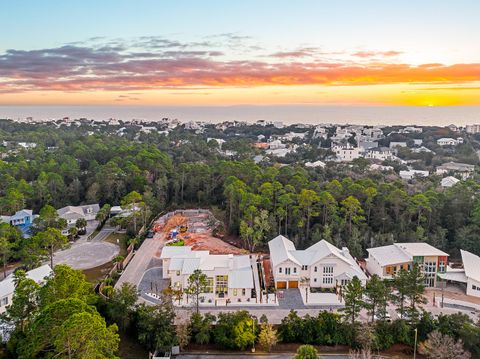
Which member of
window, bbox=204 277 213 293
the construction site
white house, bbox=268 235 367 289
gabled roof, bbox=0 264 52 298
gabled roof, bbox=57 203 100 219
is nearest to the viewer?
gabled roof, bbox=0 264 52 298

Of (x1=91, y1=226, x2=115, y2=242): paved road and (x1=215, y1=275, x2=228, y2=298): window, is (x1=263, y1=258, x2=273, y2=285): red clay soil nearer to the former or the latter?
(x1=215, y1=275, x2=228, y2=298): window

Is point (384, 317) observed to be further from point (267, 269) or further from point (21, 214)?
point (21, 214)

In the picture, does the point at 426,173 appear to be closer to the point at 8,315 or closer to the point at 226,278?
the point at 226,278

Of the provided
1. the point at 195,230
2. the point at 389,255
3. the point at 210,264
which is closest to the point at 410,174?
the point at 389,255

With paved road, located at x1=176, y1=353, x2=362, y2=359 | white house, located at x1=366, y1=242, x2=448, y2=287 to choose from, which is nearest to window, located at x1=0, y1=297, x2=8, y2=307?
paved road, located at x1=176, y1=353, x2=362, y2=359

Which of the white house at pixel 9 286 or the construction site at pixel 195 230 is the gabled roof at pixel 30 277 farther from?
the construction site at pixel 195 230

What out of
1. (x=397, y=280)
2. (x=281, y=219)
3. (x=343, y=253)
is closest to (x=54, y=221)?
(x=281, y=219)

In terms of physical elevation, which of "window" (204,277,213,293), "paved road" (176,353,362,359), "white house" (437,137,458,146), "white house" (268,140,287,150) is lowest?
"paved road" (176,353,362,359)
